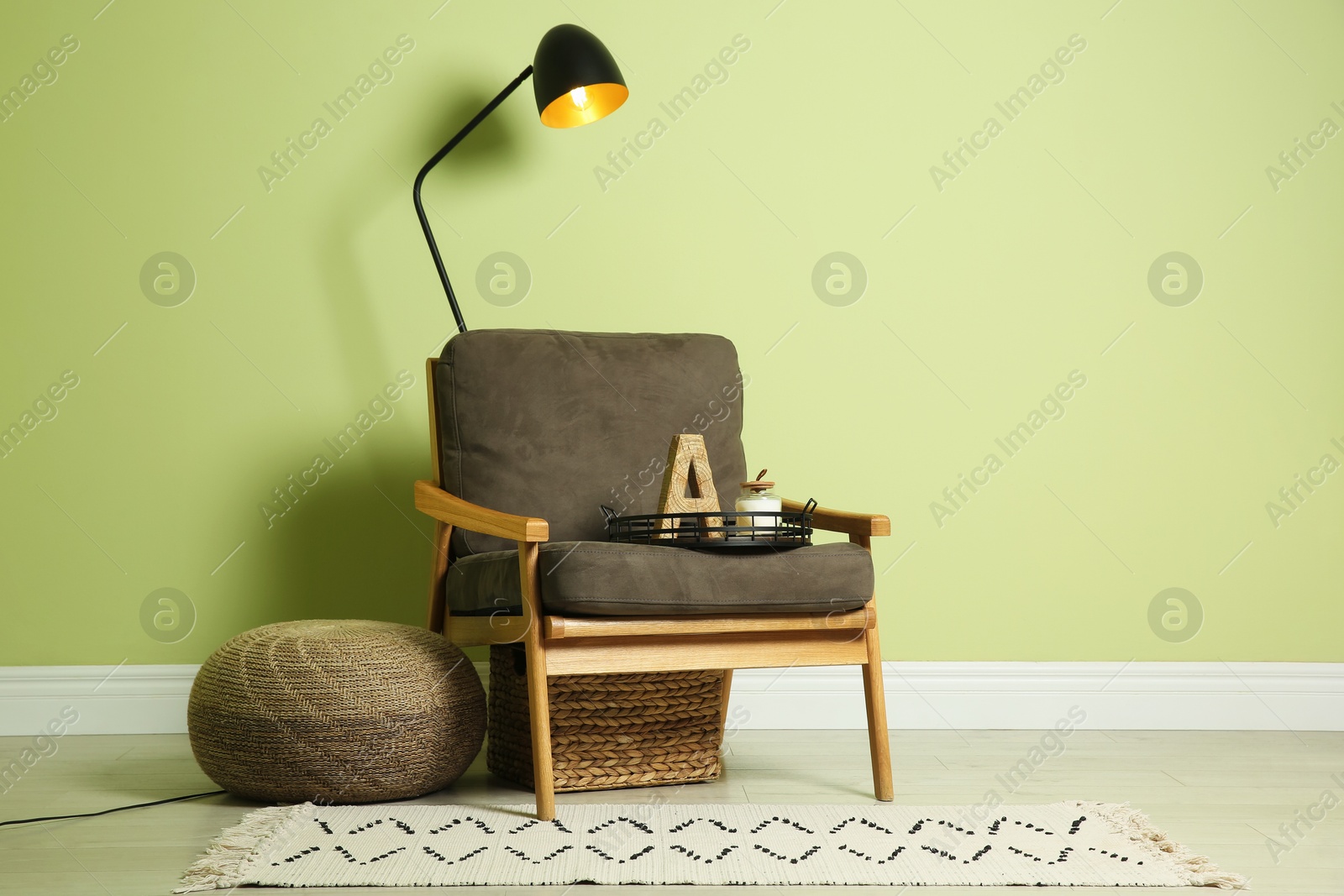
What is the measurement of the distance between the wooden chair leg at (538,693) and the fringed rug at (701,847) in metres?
0.04

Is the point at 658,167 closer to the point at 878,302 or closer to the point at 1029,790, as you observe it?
the point at 878,302

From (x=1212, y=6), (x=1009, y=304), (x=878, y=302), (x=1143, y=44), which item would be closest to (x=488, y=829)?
(x=878, y=302)

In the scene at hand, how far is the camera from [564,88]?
2.21 m

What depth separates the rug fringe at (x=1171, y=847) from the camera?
140 centimetres

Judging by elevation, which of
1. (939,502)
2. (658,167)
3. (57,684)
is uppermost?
(658,167)

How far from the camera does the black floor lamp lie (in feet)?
7.29

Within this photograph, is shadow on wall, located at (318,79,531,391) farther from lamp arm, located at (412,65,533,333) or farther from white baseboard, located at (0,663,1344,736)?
white baseboard, located at (0,663,1344,736)

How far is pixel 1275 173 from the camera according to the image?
2670 millimetres

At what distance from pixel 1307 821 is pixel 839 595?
2.92ft
